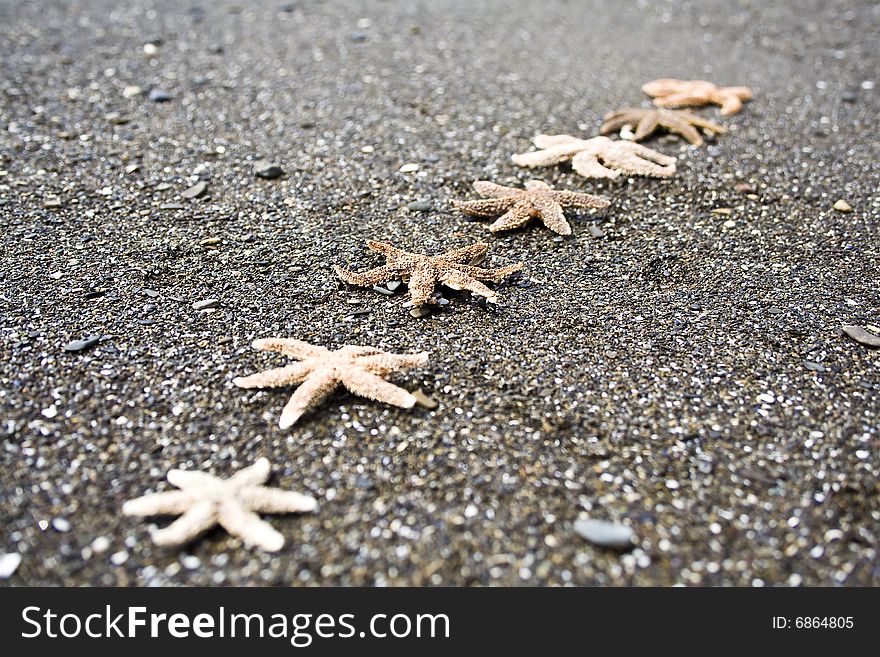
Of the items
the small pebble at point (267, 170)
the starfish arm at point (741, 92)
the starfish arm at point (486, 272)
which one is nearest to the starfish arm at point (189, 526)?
the starfish arm at point (486, 272)

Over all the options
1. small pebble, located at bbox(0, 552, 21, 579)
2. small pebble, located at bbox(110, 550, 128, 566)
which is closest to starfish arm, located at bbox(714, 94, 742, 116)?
small pebble, located at bbox(110, 550, 128, 566)

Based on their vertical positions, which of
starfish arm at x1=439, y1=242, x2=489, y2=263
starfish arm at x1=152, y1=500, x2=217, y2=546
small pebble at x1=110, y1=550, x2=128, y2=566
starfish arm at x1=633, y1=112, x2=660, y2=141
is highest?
starfish arm at x1=633, y1=112, x2=660, y2=141

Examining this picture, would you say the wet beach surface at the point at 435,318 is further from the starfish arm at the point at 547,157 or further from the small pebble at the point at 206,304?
the starfish arm at the point at 547,157

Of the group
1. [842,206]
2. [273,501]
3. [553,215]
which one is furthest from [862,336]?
[273,501]

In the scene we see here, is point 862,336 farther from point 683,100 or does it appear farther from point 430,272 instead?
point 683,100

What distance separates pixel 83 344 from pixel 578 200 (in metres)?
2.43

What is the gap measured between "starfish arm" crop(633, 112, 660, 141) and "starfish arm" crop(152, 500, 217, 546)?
3.46 m

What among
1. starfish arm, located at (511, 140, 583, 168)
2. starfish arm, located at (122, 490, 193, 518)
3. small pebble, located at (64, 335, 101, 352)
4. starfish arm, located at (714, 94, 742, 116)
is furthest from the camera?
starfish arm, located at (714, 94, 742, 116)

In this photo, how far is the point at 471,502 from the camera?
91.7 inches

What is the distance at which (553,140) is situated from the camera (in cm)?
450

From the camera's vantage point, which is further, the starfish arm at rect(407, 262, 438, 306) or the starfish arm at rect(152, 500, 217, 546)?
the starfish arm at rect(407, 262, 438, 306)

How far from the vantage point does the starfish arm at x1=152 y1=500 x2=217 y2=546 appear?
7.04 feet

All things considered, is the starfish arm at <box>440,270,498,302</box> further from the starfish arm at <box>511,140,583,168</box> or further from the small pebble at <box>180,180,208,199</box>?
the small pebble at <box>180,180,208,199</box>

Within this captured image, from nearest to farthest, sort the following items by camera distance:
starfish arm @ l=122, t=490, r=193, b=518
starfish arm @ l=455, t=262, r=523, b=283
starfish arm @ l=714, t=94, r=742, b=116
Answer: starfish arm @ l=122, t=490, r=193, b=518 < starfish arm @ l=455, t=262, r=523, b=283 < starfish arm @ l=714, t=94, r=742, b=116
